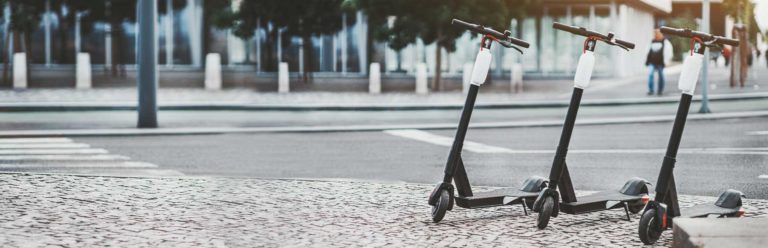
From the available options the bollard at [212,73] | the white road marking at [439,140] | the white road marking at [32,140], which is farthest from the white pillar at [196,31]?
the white road marking at [32,140]

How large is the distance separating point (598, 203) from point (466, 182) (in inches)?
34.4

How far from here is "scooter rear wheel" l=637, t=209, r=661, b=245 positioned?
7.02 m

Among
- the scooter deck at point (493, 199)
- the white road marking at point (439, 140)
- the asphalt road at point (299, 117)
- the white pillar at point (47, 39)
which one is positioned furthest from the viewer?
the white pillar at point (47, 39)

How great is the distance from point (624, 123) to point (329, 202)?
11.6 m

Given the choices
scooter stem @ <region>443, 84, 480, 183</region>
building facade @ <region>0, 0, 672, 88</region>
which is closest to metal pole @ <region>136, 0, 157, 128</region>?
scooter stem @ <region>443, 84, 480, 183</region>

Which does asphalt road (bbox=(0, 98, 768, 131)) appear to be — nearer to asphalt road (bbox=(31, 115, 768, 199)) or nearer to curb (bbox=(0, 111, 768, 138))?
curb (bbox=(0, 111, 768, 138))

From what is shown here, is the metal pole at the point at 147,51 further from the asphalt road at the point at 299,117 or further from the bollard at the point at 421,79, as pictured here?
the bollard at the point at 421,79

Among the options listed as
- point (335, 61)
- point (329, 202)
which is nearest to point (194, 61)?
point (335, 61)

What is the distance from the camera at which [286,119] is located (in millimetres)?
21047

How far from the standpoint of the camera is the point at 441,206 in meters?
7.90

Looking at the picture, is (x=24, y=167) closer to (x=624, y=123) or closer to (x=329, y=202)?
(x=329, y=202)

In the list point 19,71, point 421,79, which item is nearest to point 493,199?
point 421,79

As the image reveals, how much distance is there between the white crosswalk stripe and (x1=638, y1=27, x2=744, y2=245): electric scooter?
217 inches

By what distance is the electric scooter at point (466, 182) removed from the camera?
26.0 feet
